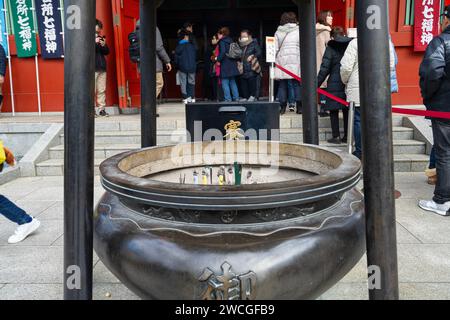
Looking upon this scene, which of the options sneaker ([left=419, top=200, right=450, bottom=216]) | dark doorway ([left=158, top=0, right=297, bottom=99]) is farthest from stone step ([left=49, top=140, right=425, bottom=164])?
dark doorway ([left=158, top=0, right=297, bottom=99])

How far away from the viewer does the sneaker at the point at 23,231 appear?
3426mm

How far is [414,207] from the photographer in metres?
4.19

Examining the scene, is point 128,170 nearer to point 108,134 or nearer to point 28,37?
point 108,134

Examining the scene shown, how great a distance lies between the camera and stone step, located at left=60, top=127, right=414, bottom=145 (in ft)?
20.7

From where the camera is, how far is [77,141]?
154cm

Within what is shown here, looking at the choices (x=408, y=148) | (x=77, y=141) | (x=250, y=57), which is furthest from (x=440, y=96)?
(x=250, y=57)

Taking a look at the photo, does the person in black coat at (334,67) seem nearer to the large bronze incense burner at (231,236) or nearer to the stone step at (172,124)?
the stone step at (172,124)

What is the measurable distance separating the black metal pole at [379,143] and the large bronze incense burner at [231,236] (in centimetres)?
16

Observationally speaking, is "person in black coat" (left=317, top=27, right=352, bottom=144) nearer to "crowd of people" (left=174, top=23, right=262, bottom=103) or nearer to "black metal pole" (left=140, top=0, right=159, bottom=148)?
"crowd of people" (left=174, top=23, right=262, bottom=103)

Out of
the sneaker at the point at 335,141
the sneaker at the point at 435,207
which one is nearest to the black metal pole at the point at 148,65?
the sneaker at the point at 435,207

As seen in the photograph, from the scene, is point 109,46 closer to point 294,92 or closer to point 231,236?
point 294,92

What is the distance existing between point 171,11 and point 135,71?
132 inches

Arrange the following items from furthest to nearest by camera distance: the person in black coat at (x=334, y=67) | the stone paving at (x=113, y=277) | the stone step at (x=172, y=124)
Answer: the stone step at (x=172, y=124) → the person in black coat at (x=334, y=67) → the stone paving at (x=113, y=277)

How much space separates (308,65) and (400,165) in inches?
139
